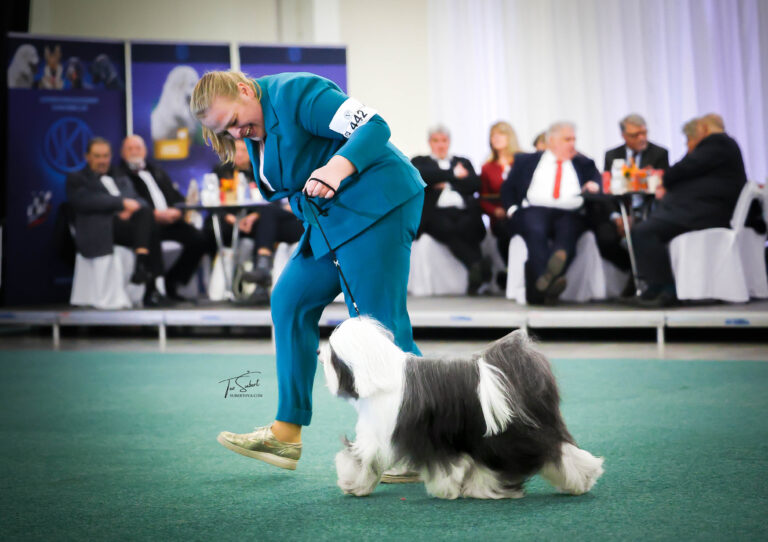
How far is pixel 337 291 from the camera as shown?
2.55 metres

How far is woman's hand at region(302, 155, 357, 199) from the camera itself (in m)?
2.19

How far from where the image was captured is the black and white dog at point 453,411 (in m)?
2.09

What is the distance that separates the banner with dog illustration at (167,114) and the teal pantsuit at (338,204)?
5.98 meters

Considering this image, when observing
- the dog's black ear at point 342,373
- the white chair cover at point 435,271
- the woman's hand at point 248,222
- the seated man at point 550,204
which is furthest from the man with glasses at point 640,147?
the dog's black ear at point 342,373

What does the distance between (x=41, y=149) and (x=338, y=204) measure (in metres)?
6.08

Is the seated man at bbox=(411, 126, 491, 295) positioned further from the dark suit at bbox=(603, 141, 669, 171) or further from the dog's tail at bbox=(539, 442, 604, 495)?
the dog's tail at bbox=(539, 442, 604, 495)

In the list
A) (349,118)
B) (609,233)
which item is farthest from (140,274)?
(349,118)

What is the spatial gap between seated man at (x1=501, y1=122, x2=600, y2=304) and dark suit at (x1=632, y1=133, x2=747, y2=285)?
0.50 m

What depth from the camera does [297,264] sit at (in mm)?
2496

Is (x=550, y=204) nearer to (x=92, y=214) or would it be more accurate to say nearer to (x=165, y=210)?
(x=165, y=210)

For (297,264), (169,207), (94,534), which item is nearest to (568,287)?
(169,207)

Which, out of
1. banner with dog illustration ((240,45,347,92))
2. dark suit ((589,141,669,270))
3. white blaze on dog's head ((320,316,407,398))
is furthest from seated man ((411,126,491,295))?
white blaze on dog's head ((320,316,407,398))

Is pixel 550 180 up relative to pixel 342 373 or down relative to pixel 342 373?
up

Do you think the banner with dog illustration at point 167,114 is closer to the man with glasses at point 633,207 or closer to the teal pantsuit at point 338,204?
the man with glasses at point 633,207
